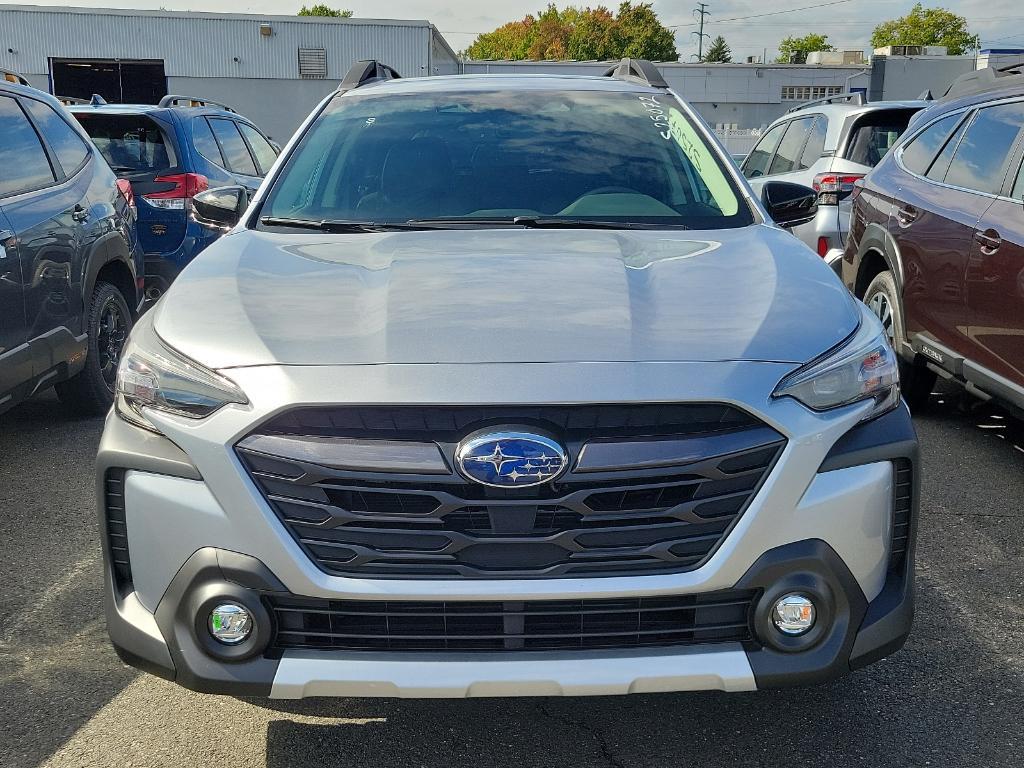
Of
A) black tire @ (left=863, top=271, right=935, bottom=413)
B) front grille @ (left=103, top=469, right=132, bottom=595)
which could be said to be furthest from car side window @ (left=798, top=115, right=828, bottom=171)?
front grille @ (left=103, top=469, right=132, bottom=595)

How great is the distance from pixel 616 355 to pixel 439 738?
1.15 metres

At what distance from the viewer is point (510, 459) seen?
230 cm

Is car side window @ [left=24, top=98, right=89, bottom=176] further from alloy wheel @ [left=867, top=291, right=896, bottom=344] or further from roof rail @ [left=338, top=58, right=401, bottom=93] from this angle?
alloy wheel @ [left=867, top=291, right=896, bottom=344]

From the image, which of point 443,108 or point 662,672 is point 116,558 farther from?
point 443,108

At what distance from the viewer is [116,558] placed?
256 centimetres

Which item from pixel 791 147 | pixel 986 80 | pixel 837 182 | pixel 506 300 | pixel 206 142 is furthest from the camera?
pixel 791 147

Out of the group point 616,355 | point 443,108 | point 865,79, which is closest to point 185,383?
point 616,355

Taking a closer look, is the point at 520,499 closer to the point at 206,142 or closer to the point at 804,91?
the point at 206,142

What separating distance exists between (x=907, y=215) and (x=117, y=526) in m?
4.53

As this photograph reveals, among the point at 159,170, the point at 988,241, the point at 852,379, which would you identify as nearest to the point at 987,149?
the point at 988,241

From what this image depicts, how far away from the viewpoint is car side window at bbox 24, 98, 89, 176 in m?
5.81

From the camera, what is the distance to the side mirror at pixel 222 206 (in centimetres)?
398

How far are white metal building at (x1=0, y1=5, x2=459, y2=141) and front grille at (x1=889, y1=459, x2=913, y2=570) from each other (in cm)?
3986

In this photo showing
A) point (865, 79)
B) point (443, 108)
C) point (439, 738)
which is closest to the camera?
point (439, 738)
